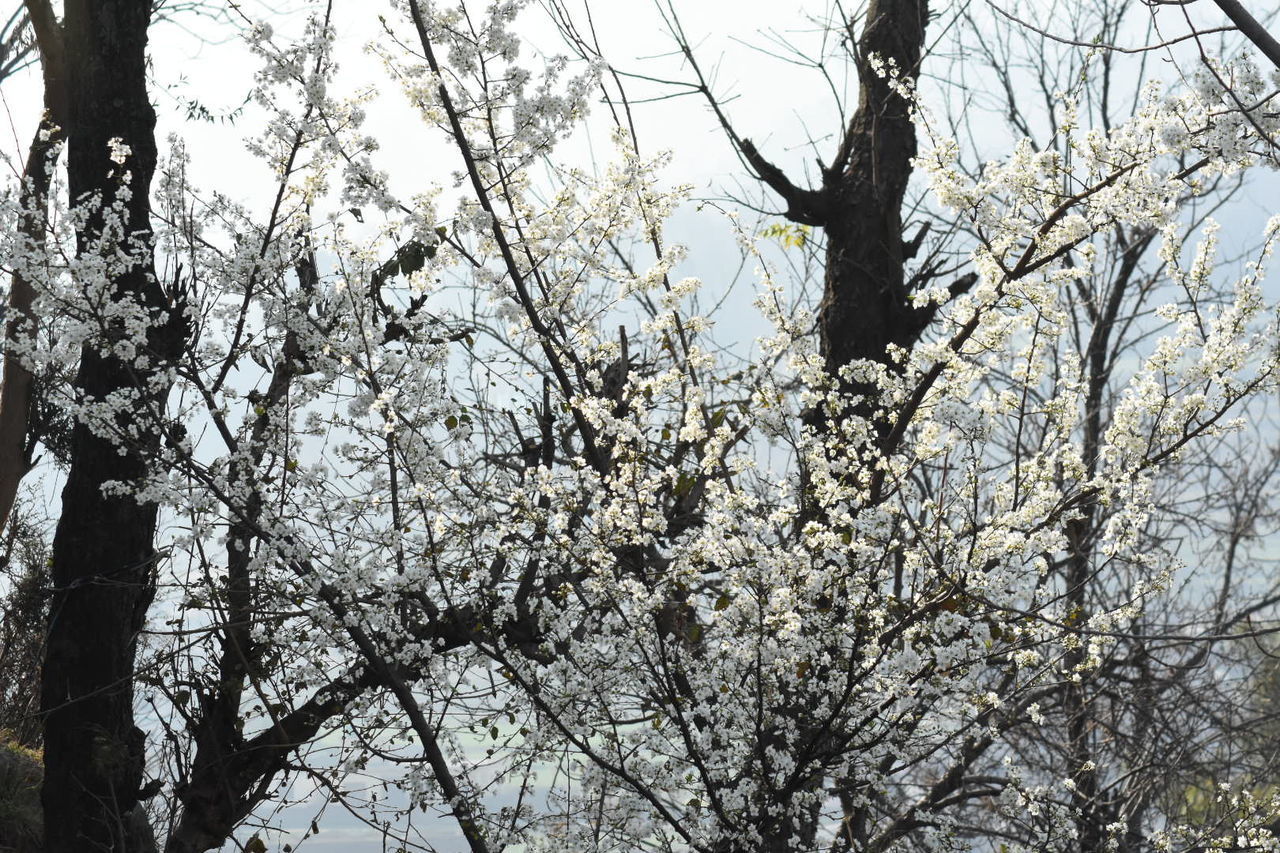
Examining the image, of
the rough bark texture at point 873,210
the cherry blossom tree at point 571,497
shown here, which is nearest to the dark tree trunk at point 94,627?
the cherry blossom tree at point 571,497

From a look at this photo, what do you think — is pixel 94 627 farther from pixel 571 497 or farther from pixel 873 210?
pixel 873 210

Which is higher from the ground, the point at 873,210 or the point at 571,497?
the point at 873,210

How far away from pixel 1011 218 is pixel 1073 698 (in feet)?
16.3

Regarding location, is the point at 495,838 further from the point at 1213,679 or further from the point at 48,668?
the point at 1213,679

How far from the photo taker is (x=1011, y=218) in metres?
3.37

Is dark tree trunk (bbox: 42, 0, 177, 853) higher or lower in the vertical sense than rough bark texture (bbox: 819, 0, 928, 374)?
lower

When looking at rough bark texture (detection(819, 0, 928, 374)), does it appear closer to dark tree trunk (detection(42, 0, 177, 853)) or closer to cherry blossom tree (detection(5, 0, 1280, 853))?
cherry blossom tree (detection(5, 0, 1280, 853))

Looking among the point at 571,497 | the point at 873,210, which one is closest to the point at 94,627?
the point at 571,497

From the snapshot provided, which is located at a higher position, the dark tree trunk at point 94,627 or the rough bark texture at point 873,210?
the rough bark texture at point 873,210

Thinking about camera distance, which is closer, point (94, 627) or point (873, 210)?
point (94, 627)

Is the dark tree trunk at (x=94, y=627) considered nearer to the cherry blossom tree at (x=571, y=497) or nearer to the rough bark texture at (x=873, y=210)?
the cherry blossom tree at (x=571, y=497)

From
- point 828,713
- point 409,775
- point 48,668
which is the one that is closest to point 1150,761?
point 828,713

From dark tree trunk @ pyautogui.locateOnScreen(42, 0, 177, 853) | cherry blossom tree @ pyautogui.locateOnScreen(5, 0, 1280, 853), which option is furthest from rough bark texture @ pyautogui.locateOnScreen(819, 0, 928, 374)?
dark tree trunk @ pyautogui.locateOnScreen(42, 0, 177, 853)

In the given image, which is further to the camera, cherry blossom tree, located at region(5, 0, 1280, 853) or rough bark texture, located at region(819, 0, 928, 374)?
rough bark texture, located at region(819, 0, 928, 374)
